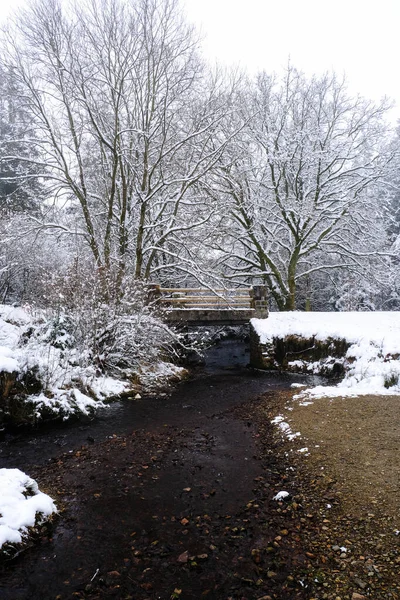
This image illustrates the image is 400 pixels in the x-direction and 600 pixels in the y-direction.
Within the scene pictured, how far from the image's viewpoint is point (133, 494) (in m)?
5.19

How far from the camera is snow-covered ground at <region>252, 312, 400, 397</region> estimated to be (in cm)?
919

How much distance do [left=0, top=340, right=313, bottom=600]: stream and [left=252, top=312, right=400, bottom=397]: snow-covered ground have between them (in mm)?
3329

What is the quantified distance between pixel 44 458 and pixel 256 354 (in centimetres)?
1057

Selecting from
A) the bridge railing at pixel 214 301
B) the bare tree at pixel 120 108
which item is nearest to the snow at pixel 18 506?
the bare tree at pixel 120 108

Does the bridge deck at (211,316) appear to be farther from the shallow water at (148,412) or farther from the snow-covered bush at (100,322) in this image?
the snow-covered bush at (100,322)

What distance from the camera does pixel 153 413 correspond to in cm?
921

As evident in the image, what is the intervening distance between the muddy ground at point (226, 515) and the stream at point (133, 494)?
0.02 metres

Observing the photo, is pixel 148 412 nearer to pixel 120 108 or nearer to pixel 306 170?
pixel 120 108

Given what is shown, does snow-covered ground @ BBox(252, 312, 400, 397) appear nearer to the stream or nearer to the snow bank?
the stream

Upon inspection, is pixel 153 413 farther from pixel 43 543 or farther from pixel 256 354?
pixel 256 354

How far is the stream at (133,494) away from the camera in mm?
3547

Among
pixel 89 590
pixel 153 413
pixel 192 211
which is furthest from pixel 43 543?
pixel 192 211

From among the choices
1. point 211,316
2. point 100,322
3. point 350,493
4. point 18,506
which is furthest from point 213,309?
point 18,506

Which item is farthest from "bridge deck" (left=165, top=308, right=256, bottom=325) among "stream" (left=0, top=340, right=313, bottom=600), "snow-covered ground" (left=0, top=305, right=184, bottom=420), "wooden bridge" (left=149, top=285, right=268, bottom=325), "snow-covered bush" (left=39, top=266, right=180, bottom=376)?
"stream" (left=0, top=340, right=313, bottom=600)
